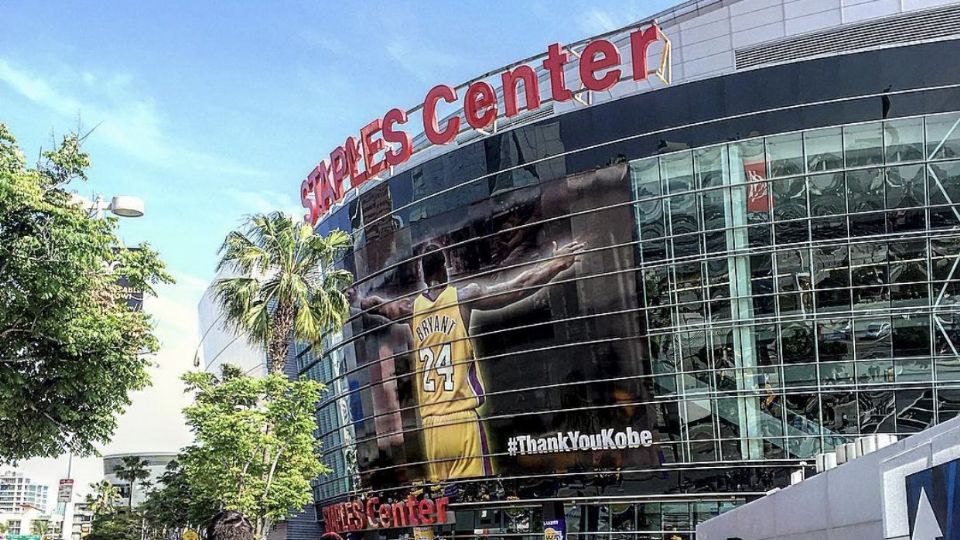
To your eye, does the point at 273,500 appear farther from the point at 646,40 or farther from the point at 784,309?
the point at 646,40

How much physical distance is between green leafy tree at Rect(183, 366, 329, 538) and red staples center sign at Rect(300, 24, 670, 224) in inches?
499

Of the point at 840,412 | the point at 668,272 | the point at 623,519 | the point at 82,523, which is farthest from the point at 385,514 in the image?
the point at 82,523

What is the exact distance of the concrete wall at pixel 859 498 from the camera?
Answer: 8438mm

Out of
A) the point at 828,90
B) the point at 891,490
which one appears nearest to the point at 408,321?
the point at 828,90

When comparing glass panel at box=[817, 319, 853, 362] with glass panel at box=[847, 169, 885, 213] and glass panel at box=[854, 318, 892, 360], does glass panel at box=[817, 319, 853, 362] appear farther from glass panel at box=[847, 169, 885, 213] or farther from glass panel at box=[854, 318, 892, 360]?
glass panel at box=[847, 169, 885, 213]

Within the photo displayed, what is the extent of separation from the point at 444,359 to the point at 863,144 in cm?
1821

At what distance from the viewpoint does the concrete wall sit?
8.44m

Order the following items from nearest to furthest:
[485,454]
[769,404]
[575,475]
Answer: [769,404] < [575,475] < [485,454]

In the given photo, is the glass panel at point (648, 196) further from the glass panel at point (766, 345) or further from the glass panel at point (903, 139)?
the glass panel at point (903, 139)

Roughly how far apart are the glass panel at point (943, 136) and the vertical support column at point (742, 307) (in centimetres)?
601

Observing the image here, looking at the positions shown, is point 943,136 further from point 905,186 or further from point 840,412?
point 840,412

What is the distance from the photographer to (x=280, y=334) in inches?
1289

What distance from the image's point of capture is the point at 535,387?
37.2 metres

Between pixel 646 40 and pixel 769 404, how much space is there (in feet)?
44.8
